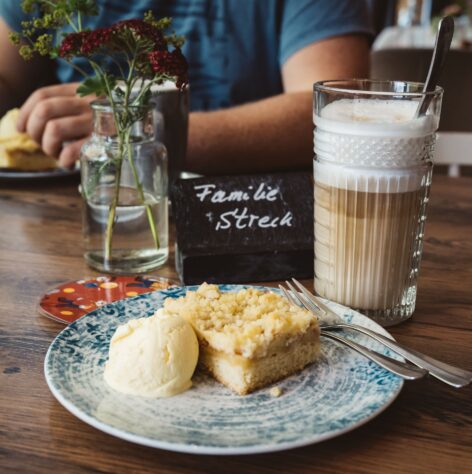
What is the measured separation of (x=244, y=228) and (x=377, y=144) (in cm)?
28

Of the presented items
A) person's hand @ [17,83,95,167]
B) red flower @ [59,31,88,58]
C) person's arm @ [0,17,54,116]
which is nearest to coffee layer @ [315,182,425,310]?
red flower @ [59,31,88,58]


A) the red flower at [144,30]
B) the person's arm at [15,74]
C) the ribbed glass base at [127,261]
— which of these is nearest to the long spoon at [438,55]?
the red flower at [144,30]

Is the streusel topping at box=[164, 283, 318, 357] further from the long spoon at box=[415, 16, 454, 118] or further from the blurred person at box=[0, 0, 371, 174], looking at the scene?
the blurred person at box=[0, 0, 371, 174]

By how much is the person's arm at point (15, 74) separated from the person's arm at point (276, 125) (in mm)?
697

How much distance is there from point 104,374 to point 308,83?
135 centimetres

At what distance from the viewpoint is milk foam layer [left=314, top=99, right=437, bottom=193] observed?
775 millimetres

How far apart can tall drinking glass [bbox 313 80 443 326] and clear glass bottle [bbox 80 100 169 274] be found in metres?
0.27

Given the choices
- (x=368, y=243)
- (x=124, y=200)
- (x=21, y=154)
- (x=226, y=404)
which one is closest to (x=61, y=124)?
(x=21, y=154)

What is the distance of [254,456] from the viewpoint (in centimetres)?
56

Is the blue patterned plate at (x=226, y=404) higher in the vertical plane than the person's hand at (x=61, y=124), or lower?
lower

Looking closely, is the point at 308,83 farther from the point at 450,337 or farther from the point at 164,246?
the point at 450,337

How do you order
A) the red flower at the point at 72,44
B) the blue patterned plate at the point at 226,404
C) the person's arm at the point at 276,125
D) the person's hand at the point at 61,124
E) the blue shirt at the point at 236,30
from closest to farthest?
the blue patterned plate at the point at 226,404 → the red flower at the point at 72,44 → the person's hand at the point at 61,124 → the person's arm at the point at 276,125 → the blue shirt at the point at 236,30

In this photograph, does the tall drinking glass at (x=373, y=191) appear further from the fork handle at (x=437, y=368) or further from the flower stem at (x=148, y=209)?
the flower stem at (x=148, y=209)

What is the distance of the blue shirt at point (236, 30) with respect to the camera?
6.05 ft
